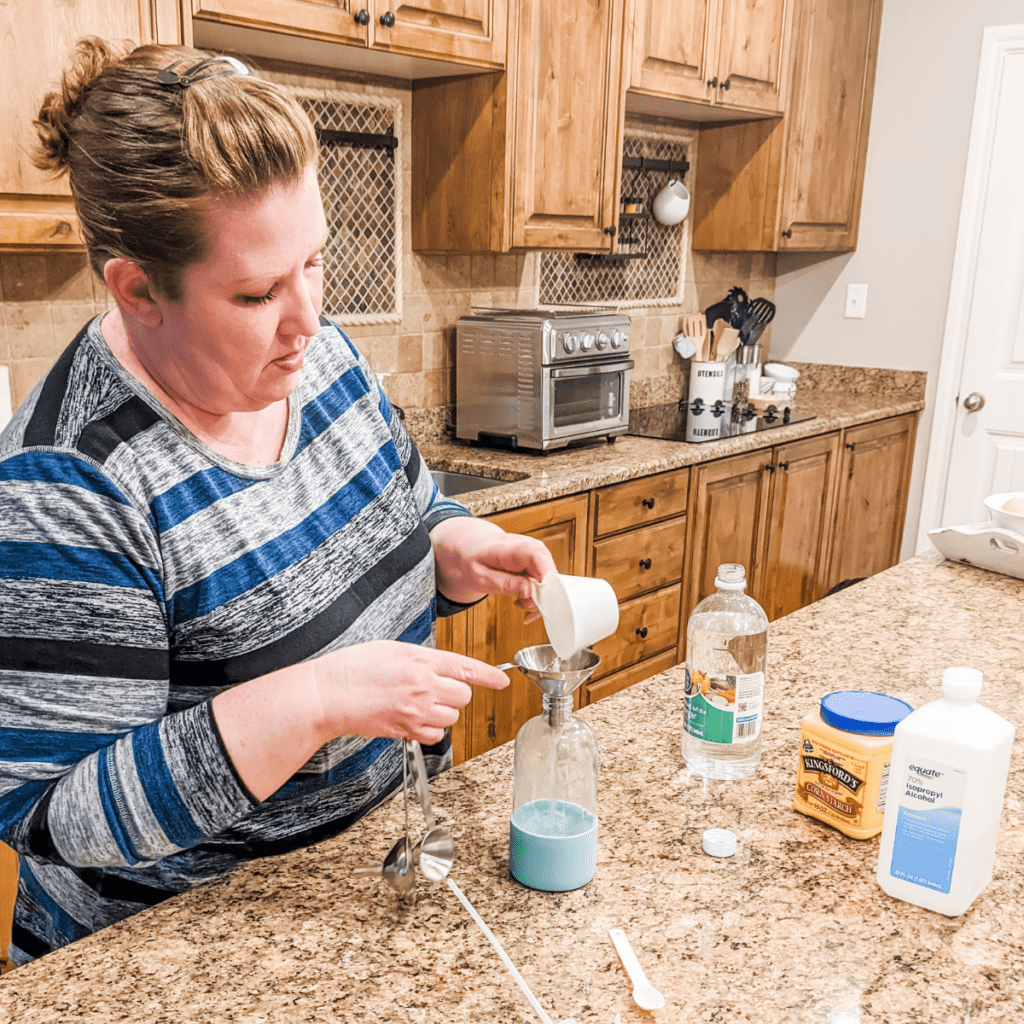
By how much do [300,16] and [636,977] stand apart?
198cm

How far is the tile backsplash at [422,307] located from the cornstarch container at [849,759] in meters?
1.81

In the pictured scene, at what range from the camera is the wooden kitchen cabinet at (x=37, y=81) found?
169 centimetres

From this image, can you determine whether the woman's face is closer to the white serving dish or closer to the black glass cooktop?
the white serving dish

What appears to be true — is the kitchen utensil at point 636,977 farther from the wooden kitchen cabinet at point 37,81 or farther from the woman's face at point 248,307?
the wooden kitchen cabinet at point 37,81

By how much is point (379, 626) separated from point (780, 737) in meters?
0.51

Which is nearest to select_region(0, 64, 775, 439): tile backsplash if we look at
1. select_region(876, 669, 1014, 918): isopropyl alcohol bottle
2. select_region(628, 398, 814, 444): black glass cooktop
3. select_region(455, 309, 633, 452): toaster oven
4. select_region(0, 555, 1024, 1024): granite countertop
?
select_region(455, 309, 633, 452): toaster oven

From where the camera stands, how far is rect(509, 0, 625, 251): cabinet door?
105 inches

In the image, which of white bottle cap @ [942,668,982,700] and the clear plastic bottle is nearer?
white bottle cap @ [942,668,982,700]

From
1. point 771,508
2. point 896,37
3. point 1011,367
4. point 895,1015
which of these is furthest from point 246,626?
point 896,37

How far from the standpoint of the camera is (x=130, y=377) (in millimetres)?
923

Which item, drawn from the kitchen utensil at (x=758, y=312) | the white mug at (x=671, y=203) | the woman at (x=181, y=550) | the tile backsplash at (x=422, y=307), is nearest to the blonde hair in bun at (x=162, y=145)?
the woman at (x=181, y=550)

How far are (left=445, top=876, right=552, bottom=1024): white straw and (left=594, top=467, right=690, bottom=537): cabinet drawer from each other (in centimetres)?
188

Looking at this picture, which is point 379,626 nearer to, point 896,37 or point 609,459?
point 609,459

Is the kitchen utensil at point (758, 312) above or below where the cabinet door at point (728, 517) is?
above
